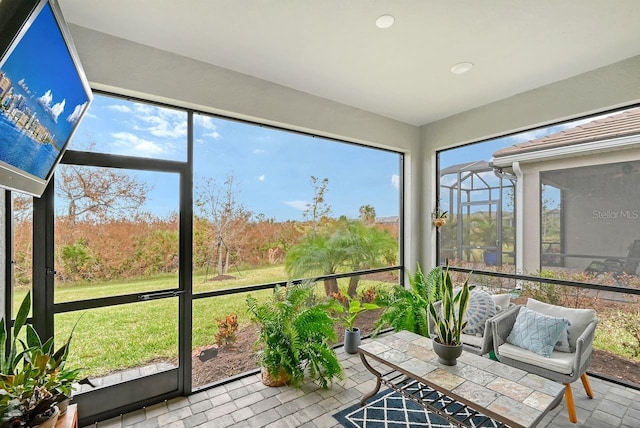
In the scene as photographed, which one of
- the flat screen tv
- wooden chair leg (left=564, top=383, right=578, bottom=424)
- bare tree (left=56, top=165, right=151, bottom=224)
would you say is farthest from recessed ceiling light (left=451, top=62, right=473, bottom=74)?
bare tree (left=56, top=165, right=151, bottom=224)

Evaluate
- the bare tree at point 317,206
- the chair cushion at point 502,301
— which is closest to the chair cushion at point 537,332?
A: the chair cushion at point 502,301

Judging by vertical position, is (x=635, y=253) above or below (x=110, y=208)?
below

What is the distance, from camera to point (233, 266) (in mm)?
2973

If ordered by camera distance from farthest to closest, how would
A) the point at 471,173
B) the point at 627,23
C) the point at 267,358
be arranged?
the point at 471,173
the point at 267,358
the point at 627,23

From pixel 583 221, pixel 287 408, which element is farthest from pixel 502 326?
pixel 287 408

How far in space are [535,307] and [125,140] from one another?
4017 millimetres

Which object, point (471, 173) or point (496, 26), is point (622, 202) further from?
point (496, 26)

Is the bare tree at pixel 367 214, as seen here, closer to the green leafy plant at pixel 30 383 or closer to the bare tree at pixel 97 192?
the bare tree at pixel 97 192

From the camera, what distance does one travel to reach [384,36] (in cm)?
232

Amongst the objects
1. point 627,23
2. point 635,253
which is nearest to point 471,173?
point 635,253

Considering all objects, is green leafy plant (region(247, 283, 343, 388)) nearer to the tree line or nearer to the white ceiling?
the tree line

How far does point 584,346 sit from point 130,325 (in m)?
3.62

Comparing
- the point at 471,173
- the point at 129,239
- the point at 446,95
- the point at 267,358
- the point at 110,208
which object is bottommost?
the point at 267,358

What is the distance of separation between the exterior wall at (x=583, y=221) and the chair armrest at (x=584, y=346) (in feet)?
2.93
